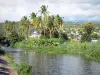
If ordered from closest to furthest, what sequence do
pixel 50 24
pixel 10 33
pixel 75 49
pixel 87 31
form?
pixel 75 49, pixel 50 24, pixel 87 31, pixel 10 33

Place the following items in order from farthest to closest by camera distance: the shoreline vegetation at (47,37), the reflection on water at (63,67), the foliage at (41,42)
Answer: the foliage at (41,42), the shoreline vegetation at (47,37), the reflection on water at (63,67)

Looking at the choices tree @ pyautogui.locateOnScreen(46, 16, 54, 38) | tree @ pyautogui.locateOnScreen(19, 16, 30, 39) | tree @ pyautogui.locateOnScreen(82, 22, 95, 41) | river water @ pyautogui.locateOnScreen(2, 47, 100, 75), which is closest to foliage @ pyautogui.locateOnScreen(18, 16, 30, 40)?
tree @ pyautogui.locateOnScreen(19, 16, 30, 39)

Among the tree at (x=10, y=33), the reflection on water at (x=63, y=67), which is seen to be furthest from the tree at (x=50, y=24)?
the reflection on water at (x=63, y=67)

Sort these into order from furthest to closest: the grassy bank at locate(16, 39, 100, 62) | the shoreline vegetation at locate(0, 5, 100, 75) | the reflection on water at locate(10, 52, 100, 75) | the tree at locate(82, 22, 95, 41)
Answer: the tree at locate(82, 22, 95, 41) < the shoreline vegetation at locate(0, 5, 100, 75) < the grassy bank at locate(16, 39, 100, 62) < the reflection on water at locate(10, 52, 100, 75)

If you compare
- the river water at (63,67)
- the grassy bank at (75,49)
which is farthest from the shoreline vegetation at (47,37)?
the river water at (63,67)

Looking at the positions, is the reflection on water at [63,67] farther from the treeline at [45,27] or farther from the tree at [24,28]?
the tree at [24,28]

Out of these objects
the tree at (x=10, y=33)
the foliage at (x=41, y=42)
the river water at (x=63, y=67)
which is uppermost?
the tree at (x=10, y=33)

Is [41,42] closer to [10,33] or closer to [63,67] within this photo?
[10,33]

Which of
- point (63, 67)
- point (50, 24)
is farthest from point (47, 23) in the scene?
point (63, 67)

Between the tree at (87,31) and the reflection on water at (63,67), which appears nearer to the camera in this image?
the reflection on water at (63,67)

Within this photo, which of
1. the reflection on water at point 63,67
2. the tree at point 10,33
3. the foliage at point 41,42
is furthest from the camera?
the tree at point 10,33

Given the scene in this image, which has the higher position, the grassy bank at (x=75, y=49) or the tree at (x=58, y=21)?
the tree at (x=58, y=21)

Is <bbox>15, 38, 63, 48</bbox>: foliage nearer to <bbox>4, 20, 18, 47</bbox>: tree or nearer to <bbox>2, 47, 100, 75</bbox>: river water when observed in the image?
<bbox>4, 20, 18, 47</bbox>: tree

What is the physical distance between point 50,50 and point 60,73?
159ft
